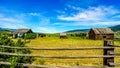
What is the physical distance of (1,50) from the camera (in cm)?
1038

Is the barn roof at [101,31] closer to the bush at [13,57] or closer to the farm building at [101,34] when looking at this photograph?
the farm building at [101,34]

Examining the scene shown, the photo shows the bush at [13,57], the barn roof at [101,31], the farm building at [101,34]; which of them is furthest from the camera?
the barn roof at [101,31]

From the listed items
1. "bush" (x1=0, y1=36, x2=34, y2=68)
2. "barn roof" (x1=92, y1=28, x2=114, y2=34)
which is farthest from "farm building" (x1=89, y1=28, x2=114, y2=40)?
"bush" (x1=0, y1=36, x2=34, y2=68)

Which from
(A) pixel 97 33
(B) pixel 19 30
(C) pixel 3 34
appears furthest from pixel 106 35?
(C) pixel 3 34

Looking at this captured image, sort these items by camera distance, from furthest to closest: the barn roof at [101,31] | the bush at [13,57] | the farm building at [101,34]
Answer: the barn roof at [101,31]
the farm building at [101,34]
the bush at [13,57]

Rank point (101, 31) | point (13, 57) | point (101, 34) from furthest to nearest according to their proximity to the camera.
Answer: point (101, 31)
point (101, 34)
point (13, 57)

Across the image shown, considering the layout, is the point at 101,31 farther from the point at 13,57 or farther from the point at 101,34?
the point at 13,57

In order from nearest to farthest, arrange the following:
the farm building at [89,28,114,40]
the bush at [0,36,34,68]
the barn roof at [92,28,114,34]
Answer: the bush at [0,36,34,68]
the farm building at [89,28,114,40]
the barn roof at [92,28,114,34]

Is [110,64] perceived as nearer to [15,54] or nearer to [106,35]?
[15,54]

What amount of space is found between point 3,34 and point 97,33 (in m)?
58.8

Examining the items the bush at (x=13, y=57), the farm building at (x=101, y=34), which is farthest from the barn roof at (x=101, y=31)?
the bush at (x=13, y=57)

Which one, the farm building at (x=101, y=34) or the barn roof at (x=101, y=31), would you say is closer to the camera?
the farm building at (x=101, y=34)

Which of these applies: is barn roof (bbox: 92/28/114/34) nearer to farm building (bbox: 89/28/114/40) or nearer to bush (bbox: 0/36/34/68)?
farm building (bbox: 89/28/114/40)

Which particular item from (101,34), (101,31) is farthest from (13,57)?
(101,31)
